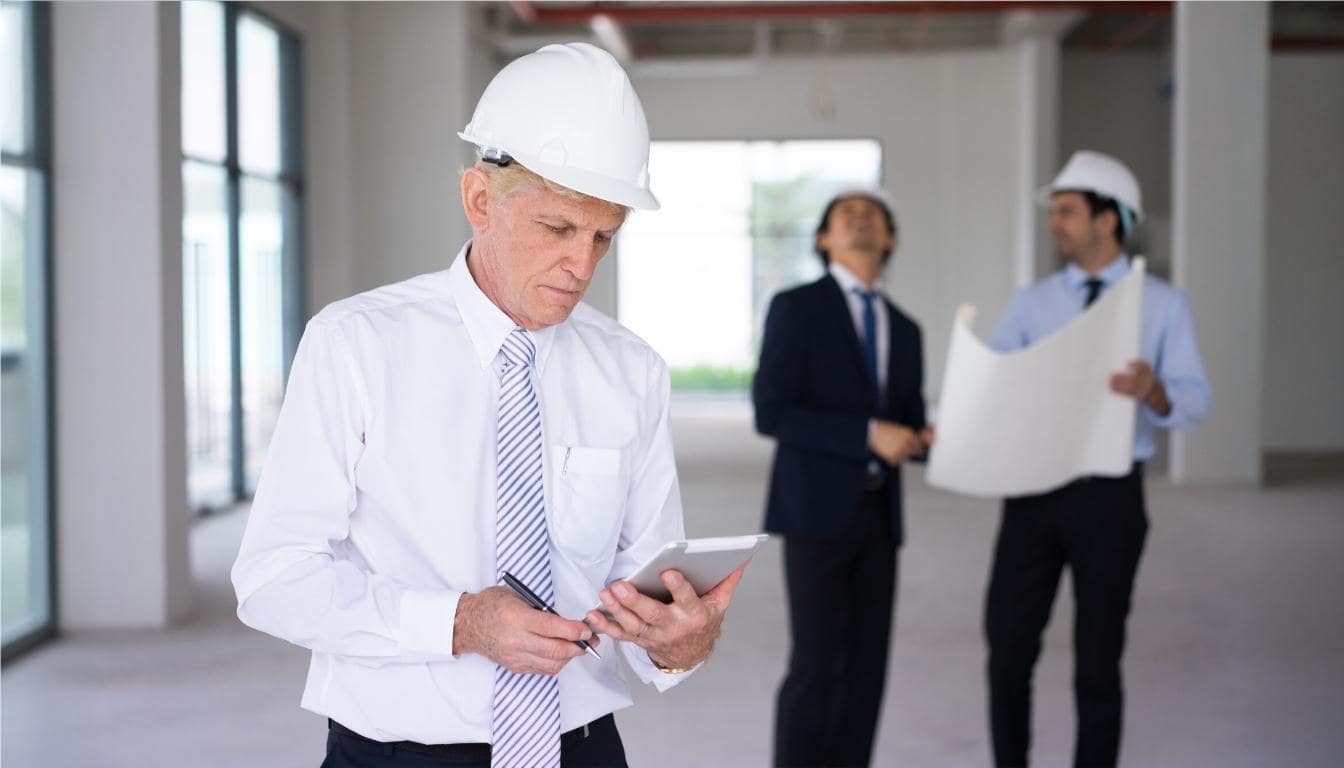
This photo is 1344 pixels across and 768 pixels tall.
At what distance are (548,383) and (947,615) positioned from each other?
4751 mm

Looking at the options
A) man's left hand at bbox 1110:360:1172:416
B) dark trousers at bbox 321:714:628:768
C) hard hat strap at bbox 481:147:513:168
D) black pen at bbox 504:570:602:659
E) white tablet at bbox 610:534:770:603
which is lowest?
dark trousers at bbox 321:714:628:768

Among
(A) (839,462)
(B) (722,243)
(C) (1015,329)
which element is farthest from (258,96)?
(B) (722,243)

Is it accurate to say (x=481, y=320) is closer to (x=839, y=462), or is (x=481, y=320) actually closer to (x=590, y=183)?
(x=590, y=183)

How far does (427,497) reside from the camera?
167cm

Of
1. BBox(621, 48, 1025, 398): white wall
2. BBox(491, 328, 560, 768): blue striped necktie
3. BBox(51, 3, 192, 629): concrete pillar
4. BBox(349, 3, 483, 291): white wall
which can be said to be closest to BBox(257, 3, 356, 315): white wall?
BBox(349, 3, 483, 291): white wall

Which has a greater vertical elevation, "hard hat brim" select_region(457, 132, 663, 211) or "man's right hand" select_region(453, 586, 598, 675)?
"hard hat brim" select_region(457, 132, 663, 211)

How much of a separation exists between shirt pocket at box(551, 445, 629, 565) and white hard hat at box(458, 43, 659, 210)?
33 centimetres

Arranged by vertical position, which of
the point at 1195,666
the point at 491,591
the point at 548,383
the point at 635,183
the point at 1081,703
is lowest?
the point at 1195,666

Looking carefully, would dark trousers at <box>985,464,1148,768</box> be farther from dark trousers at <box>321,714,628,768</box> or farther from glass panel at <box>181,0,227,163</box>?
glass panel at <box>181,0,227,163</box>

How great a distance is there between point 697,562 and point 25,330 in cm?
485

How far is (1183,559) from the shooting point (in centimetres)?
747

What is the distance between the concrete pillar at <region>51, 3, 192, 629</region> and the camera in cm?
571

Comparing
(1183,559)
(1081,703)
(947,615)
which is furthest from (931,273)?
(1081,703)

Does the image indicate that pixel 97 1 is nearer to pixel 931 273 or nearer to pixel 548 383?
pixel 548 383
